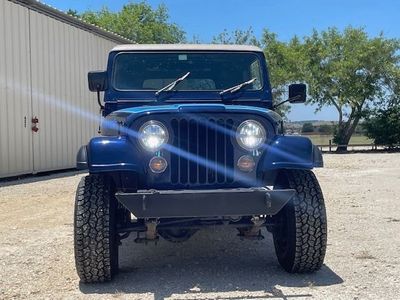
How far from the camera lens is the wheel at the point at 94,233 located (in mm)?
4359

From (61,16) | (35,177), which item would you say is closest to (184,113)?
(35,177)

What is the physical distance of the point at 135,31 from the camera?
36906 mm

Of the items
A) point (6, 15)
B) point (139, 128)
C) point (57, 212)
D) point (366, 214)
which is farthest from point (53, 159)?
point (139, 128)

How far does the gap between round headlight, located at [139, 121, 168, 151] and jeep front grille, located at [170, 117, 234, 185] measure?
11cm

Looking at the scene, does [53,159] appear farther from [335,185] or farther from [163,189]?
[163,189]

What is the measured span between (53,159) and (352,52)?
20.1 metres

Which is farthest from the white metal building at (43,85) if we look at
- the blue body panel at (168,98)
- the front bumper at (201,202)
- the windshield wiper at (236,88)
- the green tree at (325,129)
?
the green tree at (325,129)

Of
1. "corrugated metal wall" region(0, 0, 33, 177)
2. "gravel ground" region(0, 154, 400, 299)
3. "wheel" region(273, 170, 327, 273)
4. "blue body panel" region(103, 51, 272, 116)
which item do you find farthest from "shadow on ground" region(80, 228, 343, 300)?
"corrugated metal wall" region(0, 0, 33, 177)

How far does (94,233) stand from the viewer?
14.3 ft

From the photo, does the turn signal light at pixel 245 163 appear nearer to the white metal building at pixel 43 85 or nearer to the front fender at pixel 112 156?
the front fender at pixel 112 156

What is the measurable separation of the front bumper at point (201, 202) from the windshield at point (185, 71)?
5.90 feet

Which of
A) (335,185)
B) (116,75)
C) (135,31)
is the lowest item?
(335,185)

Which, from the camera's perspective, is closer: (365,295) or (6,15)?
(365,295)

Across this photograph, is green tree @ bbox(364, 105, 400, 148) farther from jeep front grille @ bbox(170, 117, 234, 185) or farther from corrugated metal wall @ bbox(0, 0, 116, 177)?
jeep front grille @ bbox(170, 117, 234, 185)
